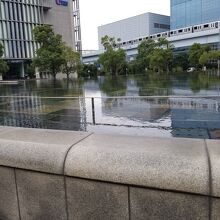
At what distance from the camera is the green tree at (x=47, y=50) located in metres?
43.3

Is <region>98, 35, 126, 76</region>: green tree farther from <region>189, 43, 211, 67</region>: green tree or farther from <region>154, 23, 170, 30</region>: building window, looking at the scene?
<region>154, 23, 170, 30</region>: building window

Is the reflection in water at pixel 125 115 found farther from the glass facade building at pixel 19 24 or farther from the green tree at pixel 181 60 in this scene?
the green tree at pixel 181 60

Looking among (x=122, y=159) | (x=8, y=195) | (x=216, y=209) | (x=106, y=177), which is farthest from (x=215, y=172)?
(x=8, y=195)

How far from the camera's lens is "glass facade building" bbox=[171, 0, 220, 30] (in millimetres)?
100625

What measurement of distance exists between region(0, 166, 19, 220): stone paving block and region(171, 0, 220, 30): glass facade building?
108 m

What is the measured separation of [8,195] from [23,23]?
74362mm

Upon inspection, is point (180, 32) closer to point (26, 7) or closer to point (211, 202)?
point (26, 7)

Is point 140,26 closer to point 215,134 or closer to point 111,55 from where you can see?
point 111,55

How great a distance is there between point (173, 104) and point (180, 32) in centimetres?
10926

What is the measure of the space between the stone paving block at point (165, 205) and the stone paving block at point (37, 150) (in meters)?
0.69

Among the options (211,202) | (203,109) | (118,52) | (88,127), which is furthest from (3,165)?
(118,52)

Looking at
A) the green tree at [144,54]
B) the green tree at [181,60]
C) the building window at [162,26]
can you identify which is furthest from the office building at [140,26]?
the green tree at [144,54]

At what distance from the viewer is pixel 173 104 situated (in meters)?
10.6

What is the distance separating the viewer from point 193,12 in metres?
108
